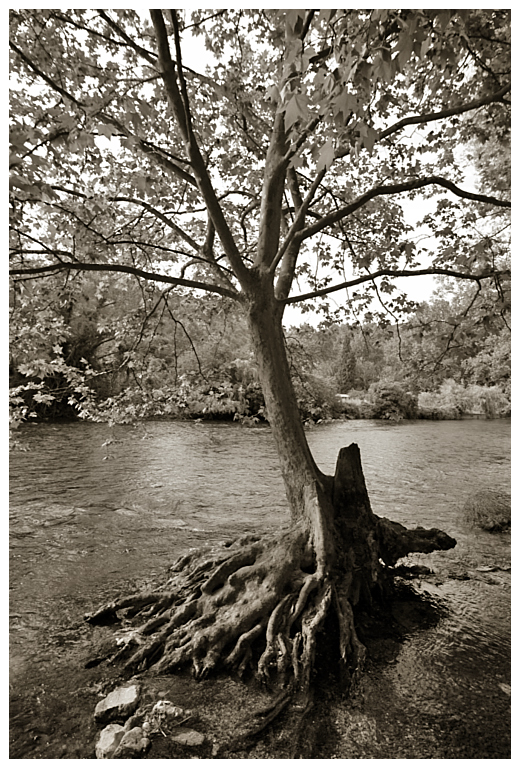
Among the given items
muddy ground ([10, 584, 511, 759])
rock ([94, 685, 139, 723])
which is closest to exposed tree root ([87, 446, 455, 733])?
muddy ground ([10, 584, 511, 759])

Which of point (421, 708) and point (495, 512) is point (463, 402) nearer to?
point (495, 512)

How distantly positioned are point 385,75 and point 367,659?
209 inches

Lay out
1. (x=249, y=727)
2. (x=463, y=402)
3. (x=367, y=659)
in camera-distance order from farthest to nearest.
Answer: (x=463, y=402), (x=367, y=659), (x=249, y=727)

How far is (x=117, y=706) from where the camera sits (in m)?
4.02

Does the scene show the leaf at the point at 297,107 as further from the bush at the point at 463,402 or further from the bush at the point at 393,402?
the bush at the point at 463,402

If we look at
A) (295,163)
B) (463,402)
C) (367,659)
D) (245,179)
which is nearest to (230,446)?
(245,179)

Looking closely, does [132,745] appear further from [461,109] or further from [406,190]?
[461,109]

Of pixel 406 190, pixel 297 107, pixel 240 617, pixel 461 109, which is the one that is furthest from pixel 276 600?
pixel 461 109

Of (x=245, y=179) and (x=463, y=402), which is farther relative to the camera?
(x=463, y=402)

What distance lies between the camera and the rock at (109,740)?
355cm

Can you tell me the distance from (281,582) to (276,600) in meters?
0.21

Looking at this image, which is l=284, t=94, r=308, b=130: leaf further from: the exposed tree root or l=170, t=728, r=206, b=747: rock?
l=170, t=728, r=206, b=747: rock

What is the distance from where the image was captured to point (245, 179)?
339 inches
